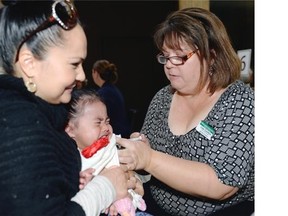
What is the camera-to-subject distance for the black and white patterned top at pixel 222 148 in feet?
5.40

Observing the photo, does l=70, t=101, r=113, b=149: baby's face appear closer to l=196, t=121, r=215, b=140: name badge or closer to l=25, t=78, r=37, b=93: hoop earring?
Result: l=196, t=121, r=215, b=140: name badge

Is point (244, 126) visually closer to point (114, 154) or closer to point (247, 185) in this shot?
point (247, 185)

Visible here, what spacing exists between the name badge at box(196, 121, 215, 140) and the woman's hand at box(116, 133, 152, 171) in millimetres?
268

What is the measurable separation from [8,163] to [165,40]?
113 cm

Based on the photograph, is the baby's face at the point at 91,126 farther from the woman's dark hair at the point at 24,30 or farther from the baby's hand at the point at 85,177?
the woman's dark hair at the point at 24,30

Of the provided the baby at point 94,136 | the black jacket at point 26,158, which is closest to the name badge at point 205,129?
the baby at point 94,136

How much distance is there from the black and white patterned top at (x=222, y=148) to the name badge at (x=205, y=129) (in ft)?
0.05

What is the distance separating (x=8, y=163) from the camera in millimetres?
925

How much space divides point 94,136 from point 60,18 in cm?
69

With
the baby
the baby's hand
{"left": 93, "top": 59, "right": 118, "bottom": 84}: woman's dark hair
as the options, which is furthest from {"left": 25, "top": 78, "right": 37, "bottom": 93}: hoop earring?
{"left": 93, "top": 59, "right": 118, "bottom": 84}: woman's dark hair

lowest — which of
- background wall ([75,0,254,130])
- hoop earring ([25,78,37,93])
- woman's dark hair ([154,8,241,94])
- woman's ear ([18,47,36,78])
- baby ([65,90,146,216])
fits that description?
background wall ([75,0,254,130])

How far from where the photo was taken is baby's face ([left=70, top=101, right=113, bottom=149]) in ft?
5.32

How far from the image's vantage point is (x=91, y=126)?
165 centimetres
